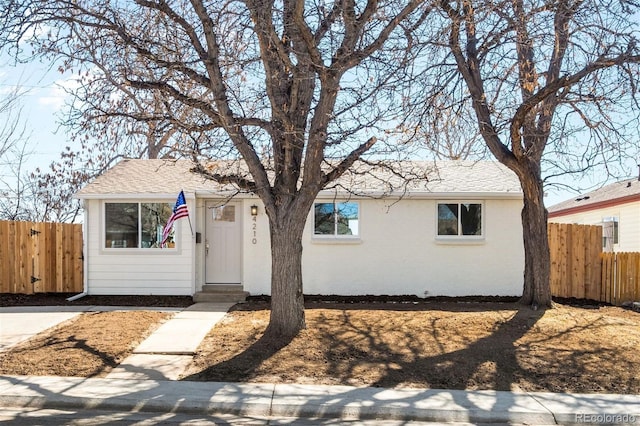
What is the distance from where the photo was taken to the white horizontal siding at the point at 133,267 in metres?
13.8

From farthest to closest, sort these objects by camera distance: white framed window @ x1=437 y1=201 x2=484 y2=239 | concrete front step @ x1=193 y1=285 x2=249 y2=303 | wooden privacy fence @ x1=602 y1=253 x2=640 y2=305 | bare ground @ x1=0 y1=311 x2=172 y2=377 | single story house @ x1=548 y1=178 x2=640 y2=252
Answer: single story house @ x1=548 y1=178 x2=640 y2=252, wooden privacy fence @ x1=602 y1=253 x2=640 y2=305, white framed window @ x1=437 y1=201 x2=484 y2=239, concrete front step @ x1=193 y1=285 x2=249 y2=303, bare ground @ x1=0 y1=311 x2=172 y2=377

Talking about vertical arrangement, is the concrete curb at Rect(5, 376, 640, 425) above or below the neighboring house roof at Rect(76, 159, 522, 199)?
below

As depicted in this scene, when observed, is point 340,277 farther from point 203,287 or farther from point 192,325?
point 192,325

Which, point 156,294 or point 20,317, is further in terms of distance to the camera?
point 156,294

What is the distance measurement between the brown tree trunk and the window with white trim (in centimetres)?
615

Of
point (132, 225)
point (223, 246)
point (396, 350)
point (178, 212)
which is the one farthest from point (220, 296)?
point (396, 350)

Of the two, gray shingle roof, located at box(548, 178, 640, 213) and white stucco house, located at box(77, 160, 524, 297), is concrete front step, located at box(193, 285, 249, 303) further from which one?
gray shingle roof, located at box(548, 178, 640, 213)

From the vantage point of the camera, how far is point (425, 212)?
1398cm

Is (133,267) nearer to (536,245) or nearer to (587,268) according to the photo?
(536,245)

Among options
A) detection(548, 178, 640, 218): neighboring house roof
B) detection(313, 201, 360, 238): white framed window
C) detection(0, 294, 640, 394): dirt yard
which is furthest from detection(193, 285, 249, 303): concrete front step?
Result: detection(548, 178, 640, 218): neighboring house roof

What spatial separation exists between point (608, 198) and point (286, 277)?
16.8m

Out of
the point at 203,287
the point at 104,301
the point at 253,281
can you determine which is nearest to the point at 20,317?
the point at 104,301

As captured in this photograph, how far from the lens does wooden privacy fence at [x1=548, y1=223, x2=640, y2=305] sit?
14453mm

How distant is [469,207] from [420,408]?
8518mm
